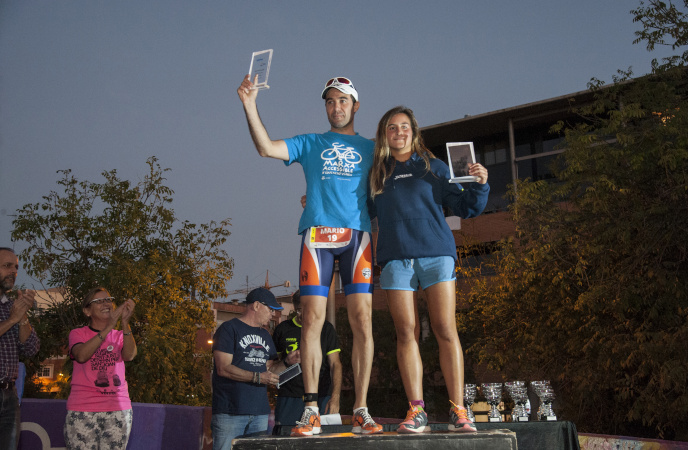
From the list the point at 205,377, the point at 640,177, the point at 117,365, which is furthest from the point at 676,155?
the point at 205,377

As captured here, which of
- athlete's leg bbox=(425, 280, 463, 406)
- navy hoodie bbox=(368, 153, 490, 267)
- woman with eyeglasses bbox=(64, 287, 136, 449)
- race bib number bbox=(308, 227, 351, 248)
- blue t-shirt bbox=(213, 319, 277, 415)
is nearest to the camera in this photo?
athlete's leg bbox=(425, 280, 463, 406)

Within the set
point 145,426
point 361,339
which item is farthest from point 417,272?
point 145,426

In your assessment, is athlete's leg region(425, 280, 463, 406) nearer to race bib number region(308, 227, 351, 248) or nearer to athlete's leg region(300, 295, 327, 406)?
race bib number region(308, 227, 351, 248)

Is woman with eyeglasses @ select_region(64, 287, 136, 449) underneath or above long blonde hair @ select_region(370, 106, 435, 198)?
underneath

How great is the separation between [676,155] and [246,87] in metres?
8.17

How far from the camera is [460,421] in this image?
158 inches

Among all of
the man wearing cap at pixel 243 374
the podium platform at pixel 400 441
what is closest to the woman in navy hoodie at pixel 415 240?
the podium platform at pixel 400 441

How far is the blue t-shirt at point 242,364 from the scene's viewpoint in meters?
5.45

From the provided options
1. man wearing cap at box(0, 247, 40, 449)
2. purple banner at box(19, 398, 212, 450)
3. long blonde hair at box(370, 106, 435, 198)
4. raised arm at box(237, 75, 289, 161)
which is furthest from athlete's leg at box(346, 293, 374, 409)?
purple banner at box(19, 398, 212, 450)

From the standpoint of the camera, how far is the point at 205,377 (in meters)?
13.6

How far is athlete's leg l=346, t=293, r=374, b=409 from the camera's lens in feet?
14.4

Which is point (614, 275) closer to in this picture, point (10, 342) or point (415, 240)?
point (415, 240)

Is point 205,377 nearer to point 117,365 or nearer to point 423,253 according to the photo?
point 117,365

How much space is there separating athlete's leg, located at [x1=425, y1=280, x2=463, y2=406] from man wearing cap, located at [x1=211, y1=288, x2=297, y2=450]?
178 centimetres
